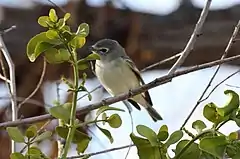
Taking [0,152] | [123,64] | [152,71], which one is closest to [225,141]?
[0,152]

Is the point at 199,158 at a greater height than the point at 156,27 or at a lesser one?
lesser

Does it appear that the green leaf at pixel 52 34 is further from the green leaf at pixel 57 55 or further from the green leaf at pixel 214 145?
the green leaf at pixel 214 145

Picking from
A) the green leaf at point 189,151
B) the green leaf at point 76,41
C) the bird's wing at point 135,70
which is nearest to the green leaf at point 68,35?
the green leaf at point 76,41

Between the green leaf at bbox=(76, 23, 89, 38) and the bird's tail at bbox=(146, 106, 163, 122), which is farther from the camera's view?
the bird's tail at bbox=(146, 106, 163, 122)

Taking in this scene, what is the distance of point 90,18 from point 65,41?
0.89 m

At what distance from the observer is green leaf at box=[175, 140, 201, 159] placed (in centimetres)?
45

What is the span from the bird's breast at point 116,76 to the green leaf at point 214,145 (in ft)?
3.35

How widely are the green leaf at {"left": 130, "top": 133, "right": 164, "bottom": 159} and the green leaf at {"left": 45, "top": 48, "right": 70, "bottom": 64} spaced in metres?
0.08

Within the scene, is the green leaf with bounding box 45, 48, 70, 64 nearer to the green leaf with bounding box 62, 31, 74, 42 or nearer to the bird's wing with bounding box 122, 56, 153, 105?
the green leaf with bounding box 62, 31, 74, 42

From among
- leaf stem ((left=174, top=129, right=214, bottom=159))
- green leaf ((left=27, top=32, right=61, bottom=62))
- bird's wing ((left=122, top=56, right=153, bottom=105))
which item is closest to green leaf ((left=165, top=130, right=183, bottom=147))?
leaf stem ((left=174, top=129, right=214, bottom=159))

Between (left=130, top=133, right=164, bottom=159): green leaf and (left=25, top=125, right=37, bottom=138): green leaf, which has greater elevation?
(left=25, top=125, right=37, bottom=138): green leaf

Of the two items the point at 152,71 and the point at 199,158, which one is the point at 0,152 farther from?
the point at 199,158

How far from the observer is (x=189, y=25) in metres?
1.40

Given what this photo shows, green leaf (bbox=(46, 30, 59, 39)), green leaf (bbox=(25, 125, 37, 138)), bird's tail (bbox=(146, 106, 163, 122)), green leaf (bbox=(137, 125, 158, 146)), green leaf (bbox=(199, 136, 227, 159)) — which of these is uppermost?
bird's tail (bbox=(146, 106, 163, 122))
